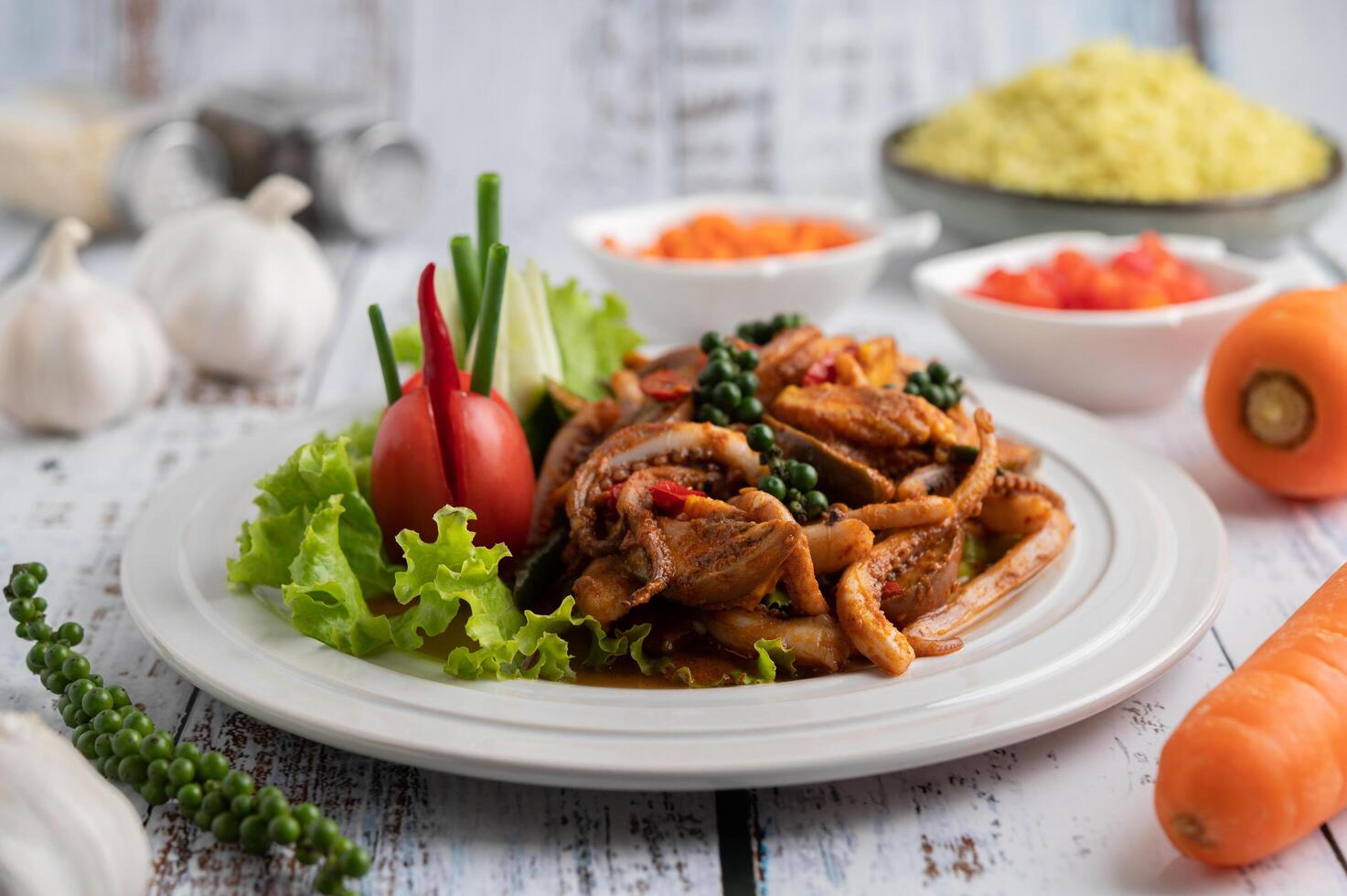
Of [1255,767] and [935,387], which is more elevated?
[935,387]

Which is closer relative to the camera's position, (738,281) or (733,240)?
(738,281)

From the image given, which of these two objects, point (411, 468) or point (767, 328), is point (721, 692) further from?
point (767, 328)

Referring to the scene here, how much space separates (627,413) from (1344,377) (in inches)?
85.1

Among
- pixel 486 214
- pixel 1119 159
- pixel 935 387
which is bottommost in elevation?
pixel 1119 159

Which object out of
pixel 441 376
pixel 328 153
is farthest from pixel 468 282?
pixel 328 153

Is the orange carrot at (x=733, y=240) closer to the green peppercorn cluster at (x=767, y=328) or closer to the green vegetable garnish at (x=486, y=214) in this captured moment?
the green peppercorn cluster at (x=767, y=328)

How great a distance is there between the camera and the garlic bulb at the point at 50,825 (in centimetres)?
235

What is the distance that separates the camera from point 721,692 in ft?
9.62

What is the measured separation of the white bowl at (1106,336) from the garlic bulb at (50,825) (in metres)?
3.78

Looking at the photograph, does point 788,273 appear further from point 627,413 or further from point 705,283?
point 627,413

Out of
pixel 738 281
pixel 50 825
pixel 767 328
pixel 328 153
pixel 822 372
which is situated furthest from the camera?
pixel 328 153

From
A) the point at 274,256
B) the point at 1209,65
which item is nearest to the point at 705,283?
the point at 274,256

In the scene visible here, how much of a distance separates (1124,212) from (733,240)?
1.82 meters

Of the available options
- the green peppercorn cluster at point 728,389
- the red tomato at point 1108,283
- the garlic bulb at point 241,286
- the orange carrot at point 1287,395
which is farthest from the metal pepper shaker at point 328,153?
the orange carrot at point 1287,395
